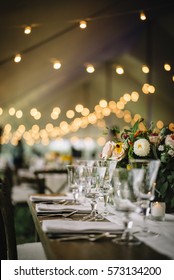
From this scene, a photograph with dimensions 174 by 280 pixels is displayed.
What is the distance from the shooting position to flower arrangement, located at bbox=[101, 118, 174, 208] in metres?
1.94

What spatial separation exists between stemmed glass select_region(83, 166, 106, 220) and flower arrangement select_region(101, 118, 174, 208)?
0.26 m

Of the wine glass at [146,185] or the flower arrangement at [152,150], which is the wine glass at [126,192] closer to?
the wine glass at [146,185]

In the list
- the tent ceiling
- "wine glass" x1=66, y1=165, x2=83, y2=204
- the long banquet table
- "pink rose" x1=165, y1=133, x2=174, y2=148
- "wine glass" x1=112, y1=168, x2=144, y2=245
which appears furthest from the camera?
the tent ceiling

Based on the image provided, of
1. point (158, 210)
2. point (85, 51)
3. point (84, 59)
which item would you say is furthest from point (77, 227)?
point (84, 59)

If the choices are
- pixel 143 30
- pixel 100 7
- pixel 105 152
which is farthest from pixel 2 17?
pixel 143 30

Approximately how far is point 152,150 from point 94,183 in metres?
0.41

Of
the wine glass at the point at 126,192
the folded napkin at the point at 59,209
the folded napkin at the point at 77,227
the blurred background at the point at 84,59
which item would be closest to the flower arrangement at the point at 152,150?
the blurred background at the point at 84,59

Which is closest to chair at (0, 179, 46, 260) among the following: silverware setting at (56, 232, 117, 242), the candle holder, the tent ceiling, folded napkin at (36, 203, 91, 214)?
folded napkin at (36, 203, 91, 214)

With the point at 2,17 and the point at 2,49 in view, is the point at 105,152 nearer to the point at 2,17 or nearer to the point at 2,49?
the point at 2,17

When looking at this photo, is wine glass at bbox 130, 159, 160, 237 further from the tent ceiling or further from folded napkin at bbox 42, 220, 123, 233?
the tent ceiling

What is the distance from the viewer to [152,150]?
2049 millimetres

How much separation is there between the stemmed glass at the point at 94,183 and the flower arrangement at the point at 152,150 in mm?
257

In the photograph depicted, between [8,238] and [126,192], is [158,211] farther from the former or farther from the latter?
[8,238]

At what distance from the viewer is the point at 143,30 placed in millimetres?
8523
